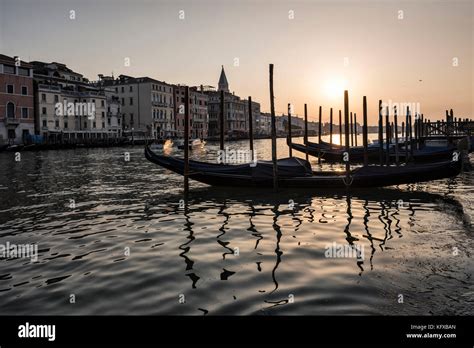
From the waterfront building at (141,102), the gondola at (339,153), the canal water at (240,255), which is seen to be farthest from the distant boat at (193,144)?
the canal water at (240,255)

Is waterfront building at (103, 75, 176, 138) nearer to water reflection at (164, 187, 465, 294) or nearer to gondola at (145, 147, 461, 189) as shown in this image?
gondola at (145, 147, 461, 189)

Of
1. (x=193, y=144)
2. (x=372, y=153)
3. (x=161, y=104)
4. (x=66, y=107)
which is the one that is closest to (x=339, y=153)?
(x=372, y=153)

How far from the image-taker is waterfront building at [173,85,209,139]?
7188 centimetres

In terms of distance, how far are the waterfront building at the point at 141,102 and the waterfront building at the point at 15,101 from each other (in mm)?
20423

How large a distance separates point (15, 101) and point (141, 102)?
2407cm

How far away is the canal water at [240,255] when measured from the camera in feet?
15.0

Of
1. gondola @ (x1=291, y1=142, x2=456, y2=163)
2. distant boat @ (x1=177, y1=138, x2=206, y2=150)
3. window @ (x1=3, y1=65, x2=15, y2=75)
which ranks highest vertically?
window @ (x1=3, y1=65, x2=15, y2=75)

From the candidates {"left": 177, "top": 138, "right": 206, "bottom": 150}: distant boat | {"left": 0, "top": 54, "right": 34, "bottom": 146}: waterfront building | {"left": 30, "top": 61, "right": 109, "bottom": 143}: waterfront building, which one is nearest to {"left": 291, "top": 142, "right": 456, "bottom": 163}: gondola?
{"left": 177, "top": 138, "right": 206, "bottom": 150}: distant boat

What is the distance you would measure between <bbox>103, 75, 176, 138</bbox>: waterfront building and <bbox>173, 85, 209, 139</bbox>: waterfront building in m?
4.43

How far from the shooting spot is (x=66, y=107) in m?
49.9

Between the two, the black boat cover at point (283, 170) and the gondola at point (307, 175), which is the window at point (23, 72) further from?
the black boat cover at point (283, 170)
